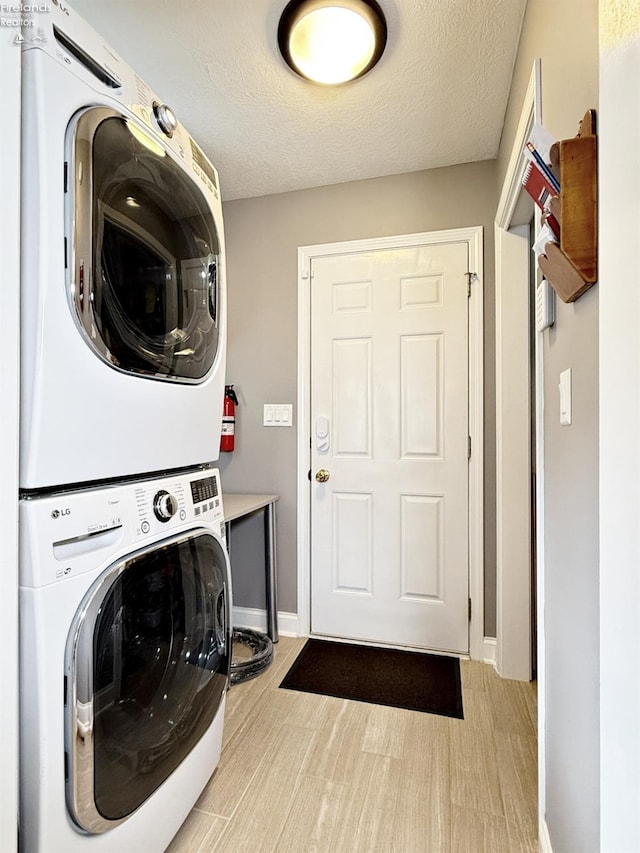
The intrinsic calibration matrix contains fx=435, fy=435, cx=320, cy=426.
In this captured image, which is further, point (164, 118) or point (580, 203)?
point (164, 118)

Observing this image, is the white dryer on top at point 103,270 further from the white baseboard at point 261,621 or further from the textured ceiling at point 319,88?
the white baseboard at point 261,621

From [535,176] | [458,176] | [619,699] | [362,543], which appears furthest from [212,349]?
[458,176]

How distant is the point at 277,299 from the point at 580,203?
190cm

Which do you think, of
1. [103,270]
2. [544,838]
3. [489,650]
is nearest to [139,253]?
[103,270]

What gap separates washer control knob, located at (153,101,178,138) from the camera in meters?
1.06

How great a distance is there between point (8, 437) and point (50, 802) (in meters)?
0.65

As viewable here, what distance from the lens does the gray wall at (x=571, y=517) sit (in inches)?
31.4

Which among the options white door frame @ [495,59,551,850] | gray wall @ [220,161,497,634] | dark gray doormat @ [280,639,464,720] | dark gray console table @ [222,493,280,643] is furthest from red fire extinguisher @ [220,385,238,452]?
white door frame @ [495,59,551,850]

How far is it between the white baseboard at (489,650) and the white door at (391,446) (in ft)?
0.30

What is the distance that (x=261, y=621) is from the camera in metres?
2.50

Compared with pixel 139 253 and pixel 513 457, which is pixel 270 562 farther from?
pixel 139 253

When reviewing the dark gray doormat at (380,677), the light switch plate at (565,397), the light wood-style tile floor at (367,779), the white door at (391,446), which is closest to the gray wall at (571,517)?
the light switch plate at (565,397)

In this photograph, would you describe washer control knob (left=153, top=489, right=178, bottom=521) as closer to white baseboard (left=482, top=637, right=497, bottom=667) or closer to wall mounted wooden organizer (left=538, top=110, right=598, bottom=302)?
wall mounted wooden organizer (left=538, top=110, right=598, bottom=302)

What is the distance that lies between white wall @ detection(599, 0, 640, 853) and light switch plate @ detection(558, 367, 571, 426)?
0.75 ft
